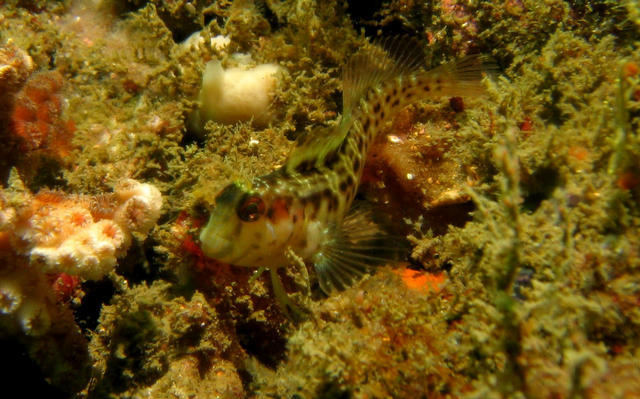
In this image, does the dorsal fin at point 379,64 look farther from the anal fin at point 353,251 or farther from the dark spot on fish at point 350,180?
the anal fin at point 353,251

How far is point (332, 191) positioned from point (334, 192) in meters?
0.02

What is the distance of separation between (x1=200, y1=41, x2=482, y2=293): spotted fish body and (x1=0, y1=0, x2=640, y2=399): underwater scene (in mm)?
20

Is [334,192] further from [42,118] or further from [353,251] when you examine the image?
[42,118]

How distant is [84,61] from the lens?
161 inches

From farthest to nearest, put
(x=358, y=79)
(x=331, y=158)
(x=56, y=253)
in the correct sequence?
(x=358, y=79) → (x=331, y=158) → (x=56, y=253)

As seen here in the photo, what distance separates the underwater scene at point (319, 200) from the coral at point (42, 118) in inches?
0.7

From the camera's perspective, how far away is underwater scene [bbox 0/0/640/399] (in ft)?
6.28

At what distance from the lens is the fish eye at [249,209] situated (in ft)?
7.83

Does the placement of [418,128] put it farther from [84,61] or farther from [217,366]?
[84,61]

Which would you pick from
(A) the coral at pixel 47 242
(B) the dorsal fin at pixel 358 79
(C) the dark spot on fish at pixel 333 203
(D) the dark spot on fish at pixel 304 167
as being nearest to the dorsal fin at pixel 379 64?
(B) the dorsal fin at pixel 358 79

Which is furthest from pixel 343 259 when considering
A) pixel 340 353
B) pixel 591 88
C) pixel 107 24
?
pixel 107 24

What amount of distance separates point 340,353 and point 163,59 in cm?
377

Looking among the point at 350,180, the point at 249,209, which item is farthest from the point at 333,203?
the point at 249,209

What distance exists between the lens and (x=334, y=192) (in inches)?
121
